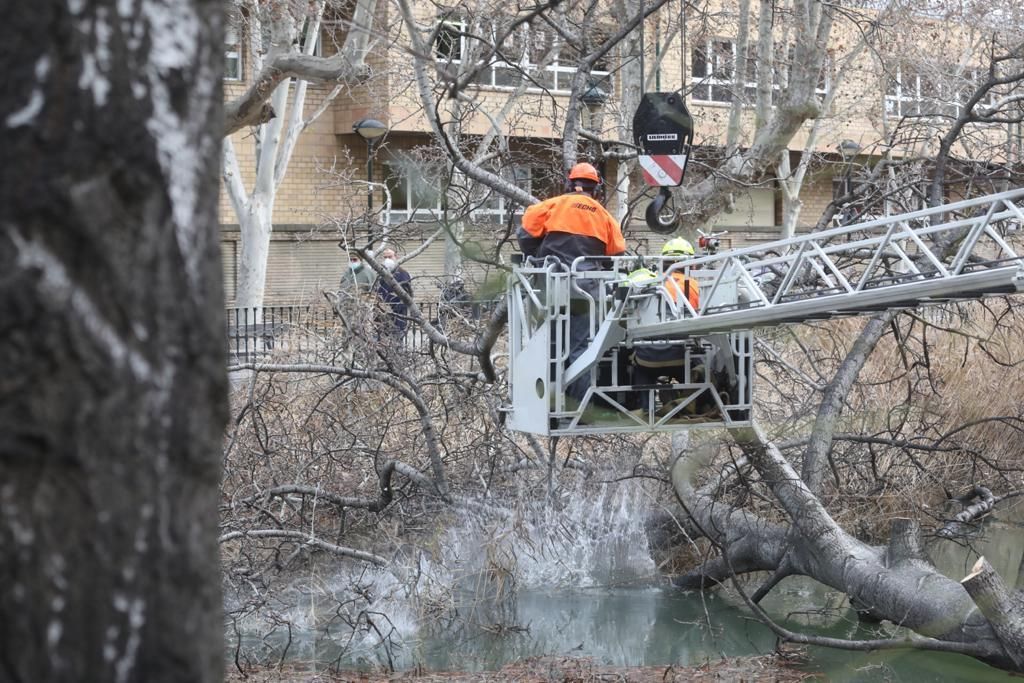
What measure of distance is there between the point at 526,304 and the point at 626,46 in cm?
797

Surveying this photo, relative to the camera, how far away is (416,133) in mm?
28609

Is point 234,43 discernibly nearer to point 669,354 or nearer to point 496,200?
point 496,200

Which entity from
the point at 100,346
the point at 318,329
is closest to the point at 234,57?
the point at 318,329

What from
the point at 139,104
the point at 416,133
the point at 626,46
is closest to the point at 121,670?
the point at 139,104

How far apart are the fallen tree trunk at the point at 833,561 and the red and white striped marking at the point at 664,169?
6.10ft

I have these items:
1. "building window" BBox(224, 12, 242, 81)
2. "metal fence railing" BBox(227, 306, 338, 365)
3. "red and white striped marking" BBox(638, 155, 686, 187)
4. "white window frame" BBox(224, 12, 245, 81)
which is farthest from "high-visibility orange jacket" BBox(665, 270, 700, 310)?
"building window" BBox(224, 12, 242, 81)

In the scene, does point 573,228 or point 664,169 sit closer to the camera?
point 573,228

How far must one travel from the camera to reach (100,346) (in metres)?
1.74

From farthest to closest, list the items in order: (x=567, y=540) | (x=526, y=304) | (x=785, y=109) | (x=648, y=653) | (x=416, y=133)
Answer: (x=416, y=133) → (x=785, y=109) → (x=567, y=540) → (x=648, y=653) → (x=526, y=304)

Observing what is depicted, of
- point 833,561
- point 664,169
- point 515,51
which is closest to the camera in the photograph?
point 664,169

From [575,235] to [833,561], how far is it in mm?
3441

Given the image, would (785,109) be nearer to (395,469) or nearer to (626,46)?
(626,46)

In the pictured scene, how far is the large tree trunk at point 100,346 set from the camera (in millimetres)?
1711

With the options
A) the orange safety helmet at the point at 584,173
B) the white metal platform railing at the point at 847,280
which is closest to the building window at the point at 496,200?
the orange safety helmet at the point at 584,173
